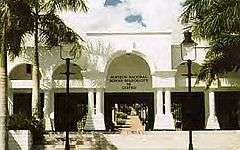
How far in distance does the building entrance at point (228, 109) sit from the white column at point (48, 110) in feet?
34.7

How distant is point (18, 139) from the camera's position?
2253cm

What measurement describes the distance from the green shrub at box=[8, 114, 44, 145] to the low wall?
412mm

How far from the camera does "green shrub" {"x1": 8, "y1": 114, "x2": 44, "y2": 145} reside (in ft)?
75.4

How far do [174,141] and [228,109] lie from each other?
13.4 metres

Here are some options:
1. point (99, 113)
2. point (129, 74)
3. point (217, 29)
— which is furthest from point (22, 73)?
point (217, 29)

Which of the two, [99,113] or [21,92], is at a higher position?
[21,92]

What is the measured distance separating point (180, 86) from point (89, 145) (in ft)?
39.2

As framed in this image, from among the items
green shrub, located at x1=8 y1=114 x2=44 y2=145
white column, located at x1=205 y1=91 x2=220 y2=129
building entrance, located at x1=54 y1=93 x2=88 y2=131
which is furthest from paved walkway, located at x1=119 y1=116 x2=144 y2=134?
green shrub, located at x1=8 y1=114 x2=44 y2=145

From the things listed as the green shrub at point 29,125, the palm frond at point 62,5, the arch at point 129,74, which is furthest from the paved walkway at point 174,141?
the arch at point 129,74

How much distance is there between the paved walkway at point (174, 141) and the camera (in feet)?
84.8

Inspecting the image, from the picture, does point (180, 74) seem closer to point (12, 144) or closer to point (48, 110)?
point (48, 110)

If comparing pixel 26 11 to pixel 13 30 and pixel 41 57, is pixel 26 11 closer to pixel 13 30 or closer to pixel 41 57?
pixel 13 30

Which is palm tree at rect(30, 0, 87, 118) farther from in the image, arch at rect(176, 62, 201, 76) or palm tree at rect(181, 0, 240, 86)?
arch at rect(176, 62, 201, 76)

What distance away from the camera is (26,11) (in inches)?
859
